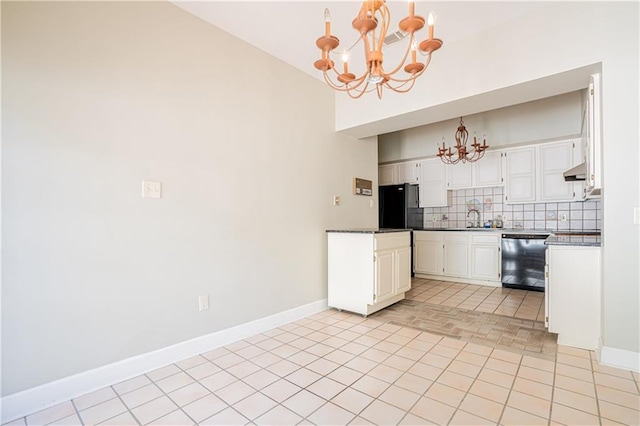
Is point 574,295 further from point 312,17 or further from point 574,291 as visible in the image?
point 312,17

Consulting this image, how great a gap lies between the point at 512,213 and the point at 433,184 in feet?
4.20

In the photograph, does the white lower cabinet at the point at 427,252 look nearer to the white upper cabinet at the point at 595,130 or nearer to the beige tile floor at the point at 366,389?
the beige tile floor at the point at 366,389

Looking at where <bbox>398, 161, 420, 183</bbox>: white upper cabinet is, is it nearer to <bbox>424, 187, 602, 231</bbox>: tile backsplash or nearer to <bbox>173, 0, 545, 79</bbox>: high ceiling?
<bbox>424, 187, 602, 231</bbox>: tile backsplash

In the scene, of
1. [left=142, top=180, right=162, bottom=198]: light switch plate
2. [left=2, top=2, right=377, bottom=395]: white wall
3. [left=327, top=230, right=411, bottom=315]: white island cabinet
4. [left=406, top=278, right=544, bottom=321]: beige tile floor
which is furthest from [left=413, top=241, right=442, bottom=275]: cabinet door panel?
[left=142, top=180, right=162, bottom=198]: light switch plate

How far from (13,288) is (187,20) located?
212 cm

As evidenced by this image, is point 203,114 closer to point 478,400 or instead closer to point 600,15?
point 478,400

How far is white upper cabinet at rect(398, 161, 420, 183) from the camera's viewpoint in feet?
18.0

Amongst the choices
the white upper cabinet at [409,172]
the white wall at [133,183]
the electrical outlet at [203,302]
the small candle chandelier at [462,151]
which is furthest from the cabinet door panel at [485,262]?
the electrical outlet at [203,302]

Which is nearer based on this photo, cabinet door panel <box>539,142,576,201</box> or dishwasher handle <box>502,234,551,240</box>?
dishwasher handle <box>502,234,551,240</box>

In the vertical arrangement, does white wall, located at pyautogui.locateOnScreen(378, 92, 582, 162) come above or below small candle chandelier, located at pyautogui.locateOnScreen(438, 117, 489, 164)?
above

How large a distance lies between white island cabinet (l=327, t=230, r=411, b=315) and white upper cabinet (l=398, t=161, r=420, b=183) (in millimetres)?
2216

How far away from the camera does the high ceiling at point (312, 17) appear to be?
89.7 inches

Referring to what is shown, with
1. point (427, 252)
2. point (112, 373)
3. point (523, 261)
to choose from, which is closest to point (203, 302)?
point (112, 373)

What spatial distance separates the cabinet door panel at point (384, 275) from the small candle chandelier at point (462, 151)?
2.14 metres
